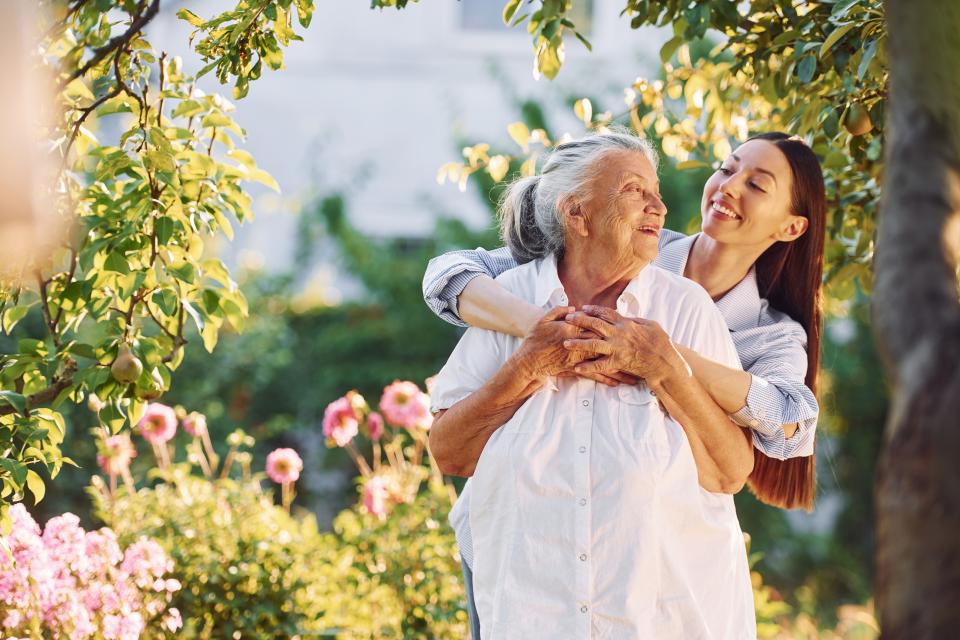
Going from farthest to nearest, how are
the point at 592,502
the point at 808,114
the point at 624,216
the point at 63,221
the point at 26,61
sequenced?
the point at 808,114
the point at 63,221
the point at 624,216
the point at 592,502
the point at 26,61

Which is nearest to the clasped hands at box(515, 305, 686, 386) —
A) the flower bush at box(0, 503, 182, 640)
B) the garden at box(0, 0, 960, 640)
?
the garden at box(0, 0, 960, 640)

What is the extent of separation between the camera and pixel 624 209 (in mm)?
2166

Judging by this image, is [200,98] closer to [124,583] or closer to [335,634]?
[124,583]

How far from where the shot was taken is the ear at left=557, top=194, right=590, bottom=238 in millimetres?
2223

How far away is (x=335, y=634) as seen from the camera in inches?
139

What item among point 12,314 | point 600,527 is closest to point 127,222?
point 12,314

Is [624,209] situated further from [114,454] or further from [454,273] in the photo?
[114,454]

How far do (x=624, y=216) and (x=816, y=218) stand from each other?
657 millimetres

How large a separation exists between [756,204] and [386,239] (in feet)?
21.2

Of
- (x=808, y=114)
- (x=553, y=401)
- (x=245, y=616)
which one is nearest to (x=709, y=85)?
(x=808, y=114)

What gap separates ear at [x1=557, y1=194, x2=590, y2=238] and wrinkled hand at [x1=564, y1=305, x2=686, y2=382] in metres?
0.24

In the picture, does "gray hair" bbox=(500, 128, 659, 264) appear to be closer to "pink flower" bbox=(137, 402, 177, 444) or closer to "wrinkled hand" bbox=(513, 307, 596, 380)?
"wrinkled hand" bbox=(513, 307, 596, 380)

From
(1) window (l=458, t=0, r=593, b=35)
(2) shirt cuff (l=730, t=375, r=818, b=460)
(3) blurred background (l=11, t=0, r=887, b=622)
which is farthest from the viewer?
(1) window (l=458, t=0, r=593, b=35)

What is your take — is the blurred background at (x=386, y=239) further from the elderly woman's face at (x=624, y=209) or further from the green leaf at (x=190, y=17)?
the elderly woman's face at (x=624, y=209)
